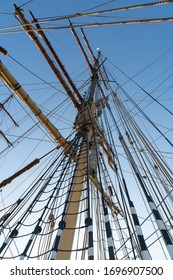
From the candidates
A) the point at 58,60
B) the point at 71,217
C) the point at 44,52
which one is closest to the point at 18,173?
the point at 71,217

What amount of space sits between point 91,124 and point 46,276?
15.9 feet

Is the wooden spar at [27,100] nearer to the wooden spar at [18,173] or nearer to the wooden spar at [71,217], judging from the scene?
the wooden spar at [18,173]

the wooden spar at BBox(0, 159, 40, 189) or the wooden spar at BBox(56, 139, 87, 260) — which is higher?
the wooden spar at BBox(0, 159, 40, 189)

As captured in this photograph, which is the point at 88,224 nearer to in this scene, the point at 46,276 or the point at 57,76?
the point at 46,276

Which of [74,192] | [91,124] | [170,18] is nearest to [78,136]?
[91,124]

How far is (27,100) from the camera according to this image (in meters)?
6.34

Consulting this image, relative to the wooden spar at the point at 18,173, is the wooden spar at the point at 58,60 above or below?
above

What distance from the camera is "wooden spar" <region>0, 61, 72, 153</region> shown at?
6.05 meters

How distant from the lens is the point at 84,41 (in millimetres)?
9859

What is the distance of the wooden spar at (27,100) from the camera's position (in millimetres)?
6047

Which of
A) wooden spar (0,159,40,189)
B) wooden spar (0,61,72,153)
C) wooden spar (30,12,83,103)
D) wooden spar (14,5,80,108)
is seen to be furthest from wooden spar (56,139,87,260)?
wooden spar (30,12,83,103)

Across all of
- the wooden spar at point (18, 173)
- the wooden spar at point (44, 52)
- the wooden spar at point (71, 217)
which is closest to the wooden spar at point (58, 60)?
the wooden spar at point (44, 52)

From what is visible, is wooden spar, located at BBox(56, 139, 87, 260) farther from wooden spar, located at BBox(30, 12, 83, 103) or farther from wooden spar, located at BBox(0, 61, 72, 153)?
wooden spar, located at BBox(30, 12, 83, 103)

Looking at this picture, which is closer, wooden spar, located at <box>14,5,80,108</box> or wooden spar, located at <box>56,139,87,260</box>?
wooden spar, located at <box>56,139,87,260</box>
